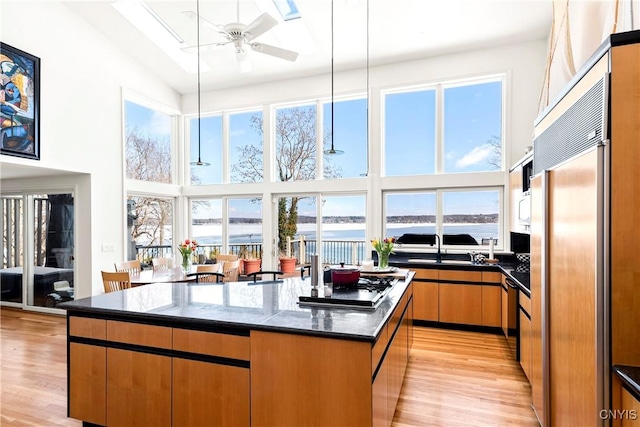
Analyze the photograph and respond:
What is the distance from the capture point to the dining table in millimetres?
4344

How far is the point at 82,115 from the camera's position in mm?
5305

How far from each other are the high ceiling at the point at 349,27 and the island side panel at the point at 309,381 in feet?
12.8

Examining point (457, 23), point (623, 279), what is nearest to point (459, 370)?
point (623, 279)

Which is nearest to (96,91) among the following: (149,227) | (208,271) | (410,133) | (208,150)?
(208,150)

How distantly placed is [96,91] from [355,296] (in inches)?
219

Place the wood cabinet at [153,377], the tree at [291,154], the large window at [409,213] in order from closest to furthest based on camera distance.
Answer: the wood cabinet at [153,377]
the large window at [409,213]
the tree at [291,154]

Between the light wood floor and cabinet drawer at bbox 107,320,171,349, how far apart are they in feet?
3.12

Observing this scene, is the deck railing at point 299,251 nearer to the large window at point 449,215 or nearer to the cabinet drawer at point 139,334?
the large window at point 449,215

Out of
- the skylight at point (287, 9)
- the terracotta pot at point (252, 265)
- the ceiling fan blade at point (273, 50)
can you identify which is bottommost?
the terracotta pot at point (252, 265)

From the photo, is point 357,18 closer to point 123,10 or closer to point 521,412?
point 123,10

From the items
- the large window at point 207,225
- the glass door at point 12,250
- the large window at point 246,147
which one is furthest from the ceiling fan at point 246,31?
the glass door at point 12,250

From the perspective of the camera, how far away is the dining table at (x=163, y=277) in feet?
14.3

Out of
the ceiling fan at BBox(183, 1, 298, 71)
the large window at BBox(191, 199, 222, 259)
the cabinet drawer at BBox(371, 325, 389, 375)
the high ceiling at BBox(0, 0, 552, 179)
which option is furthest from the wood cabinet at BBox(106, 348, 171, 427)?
the large window at BBox(191, 199, 222, 259)

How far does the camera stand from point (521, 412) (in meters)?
2.69
